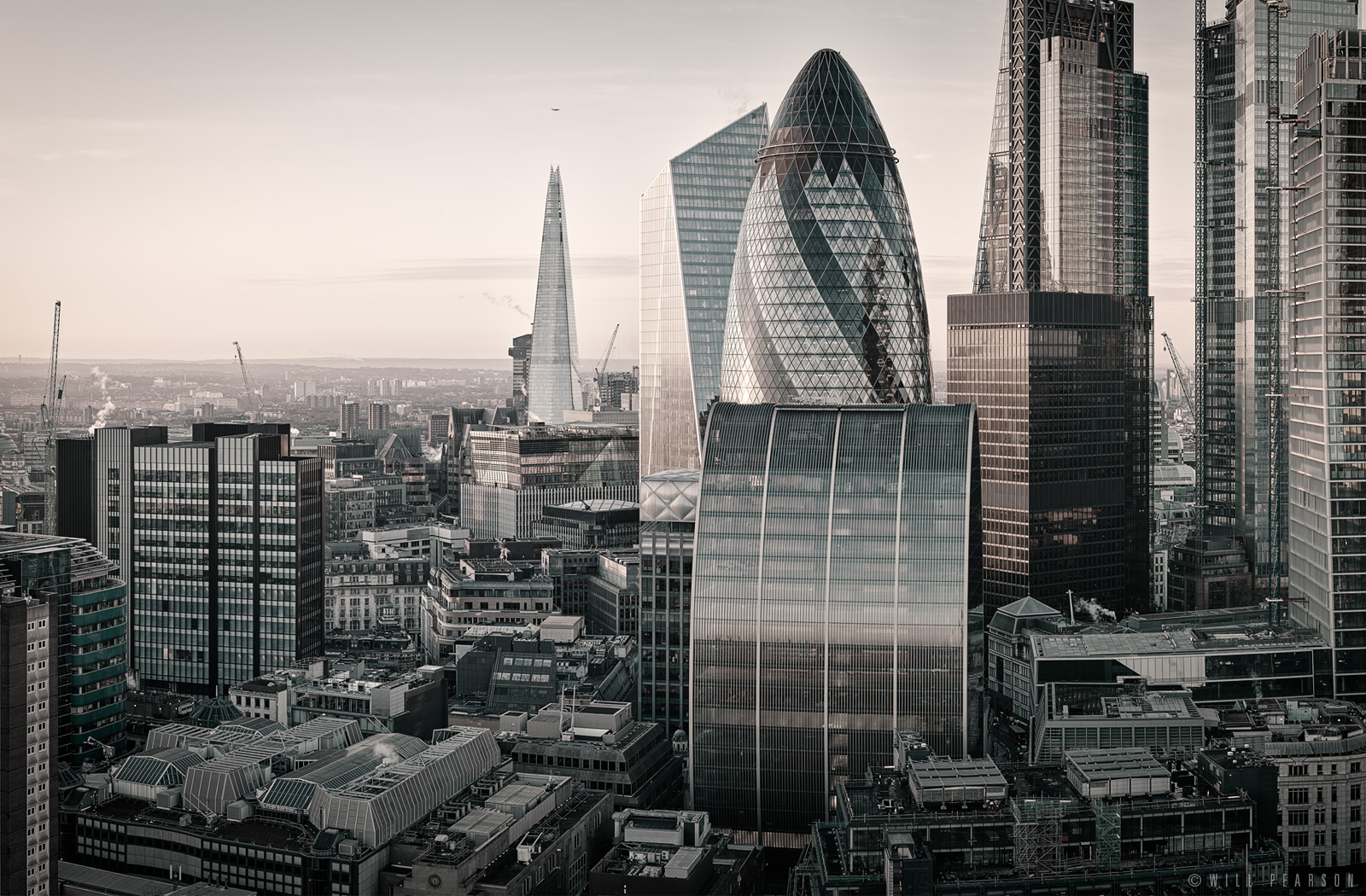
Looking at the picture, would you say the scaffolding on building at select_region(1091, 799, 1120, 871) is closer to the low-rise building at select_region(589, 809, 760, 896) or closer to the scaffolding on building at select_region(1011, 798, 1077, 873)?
the scaffolding on building at select_region(1011, 798, 1077, 873)

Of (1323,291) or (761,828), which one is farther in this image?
(1323,291)

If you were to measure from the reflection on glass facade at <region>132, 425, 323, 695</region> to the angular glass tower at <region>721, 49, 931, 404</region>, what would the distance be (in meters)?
61.9

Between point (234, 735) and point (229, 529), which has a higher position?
point (229, 529)

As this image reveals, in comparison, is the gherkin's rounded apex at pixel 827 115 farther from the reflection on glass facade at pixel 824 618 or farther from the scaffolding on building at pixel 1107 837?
the scaffolding on building at pixel 1107 837

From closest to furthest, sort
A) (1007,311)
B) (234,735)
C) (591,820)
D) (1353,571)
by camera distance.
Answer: (591,820) → (234,735) → (1353,571) → (1007,311)

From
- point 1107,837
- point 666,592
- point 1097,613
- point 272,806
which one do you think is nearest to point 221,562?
point 666,592

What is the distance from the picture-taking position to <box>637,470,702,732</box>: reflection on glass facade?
5792 inches

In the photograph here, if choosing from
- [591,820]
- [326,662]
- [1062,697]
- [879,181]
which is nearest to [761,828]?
[591,820]

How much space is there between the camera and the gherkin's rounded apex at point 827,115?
596 ft

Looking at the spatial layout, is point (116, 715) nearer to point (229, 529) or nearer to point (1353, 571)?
point (229, 529)

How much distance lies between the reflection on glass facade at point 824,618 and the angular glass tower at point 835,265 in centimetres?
4288

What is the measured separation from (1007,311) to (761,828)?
315 feet

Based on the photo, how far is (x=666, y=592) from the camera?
147375mm

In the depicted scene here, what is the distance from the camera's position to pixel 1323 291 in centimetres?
13888
